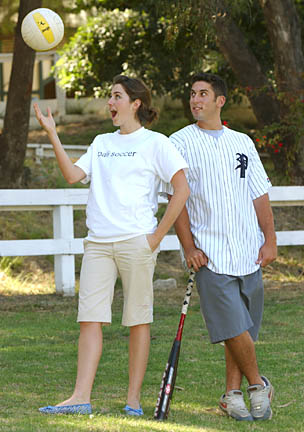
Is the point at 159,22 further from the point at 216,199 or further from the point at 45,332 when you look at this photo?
the point at 216,199

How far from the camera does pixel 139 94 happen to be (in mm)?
5102

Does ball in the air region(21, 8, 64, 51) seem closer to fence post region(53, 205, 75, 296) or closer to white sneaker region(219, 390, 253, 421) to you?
white sneaker region(219, 390, 253, 421)

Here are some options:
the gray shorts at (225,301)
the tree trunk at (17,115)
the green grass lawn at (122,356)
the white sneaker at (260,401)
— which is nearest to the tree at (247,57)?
the tree trunk at (17,115)

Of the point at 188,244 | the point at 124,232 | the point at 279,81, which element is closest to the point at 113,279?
the point at 124,232

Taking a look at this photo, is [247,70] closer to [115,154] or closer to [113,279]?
[115,154]

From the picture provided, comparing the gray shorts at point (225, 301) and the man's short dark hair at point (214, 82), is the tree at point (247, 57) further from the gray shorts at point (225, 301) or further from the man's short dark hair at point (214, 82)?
the gray shorts at point (225, 301)

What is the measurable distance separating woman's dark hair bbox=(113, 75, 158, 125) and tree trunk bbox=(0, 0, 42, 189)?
7.99 meters

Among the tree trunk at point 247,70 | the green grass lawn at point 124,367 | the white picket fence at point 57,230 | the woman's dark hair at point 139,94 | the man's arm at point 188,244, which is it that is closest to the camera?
the green grass lawn at point 124,367

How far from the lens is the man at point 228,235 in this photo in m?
4.92

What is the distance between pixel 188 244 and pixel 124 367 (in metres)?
1.68

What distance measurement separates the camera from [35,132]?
19391mm

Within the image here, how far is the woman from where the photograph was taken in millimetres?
4867

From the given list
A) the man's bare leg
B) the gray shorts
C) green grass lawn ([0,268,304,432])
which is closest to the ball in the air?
the gray shorts

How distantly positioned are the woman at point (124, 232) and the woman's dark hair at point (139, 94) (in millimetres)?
177
